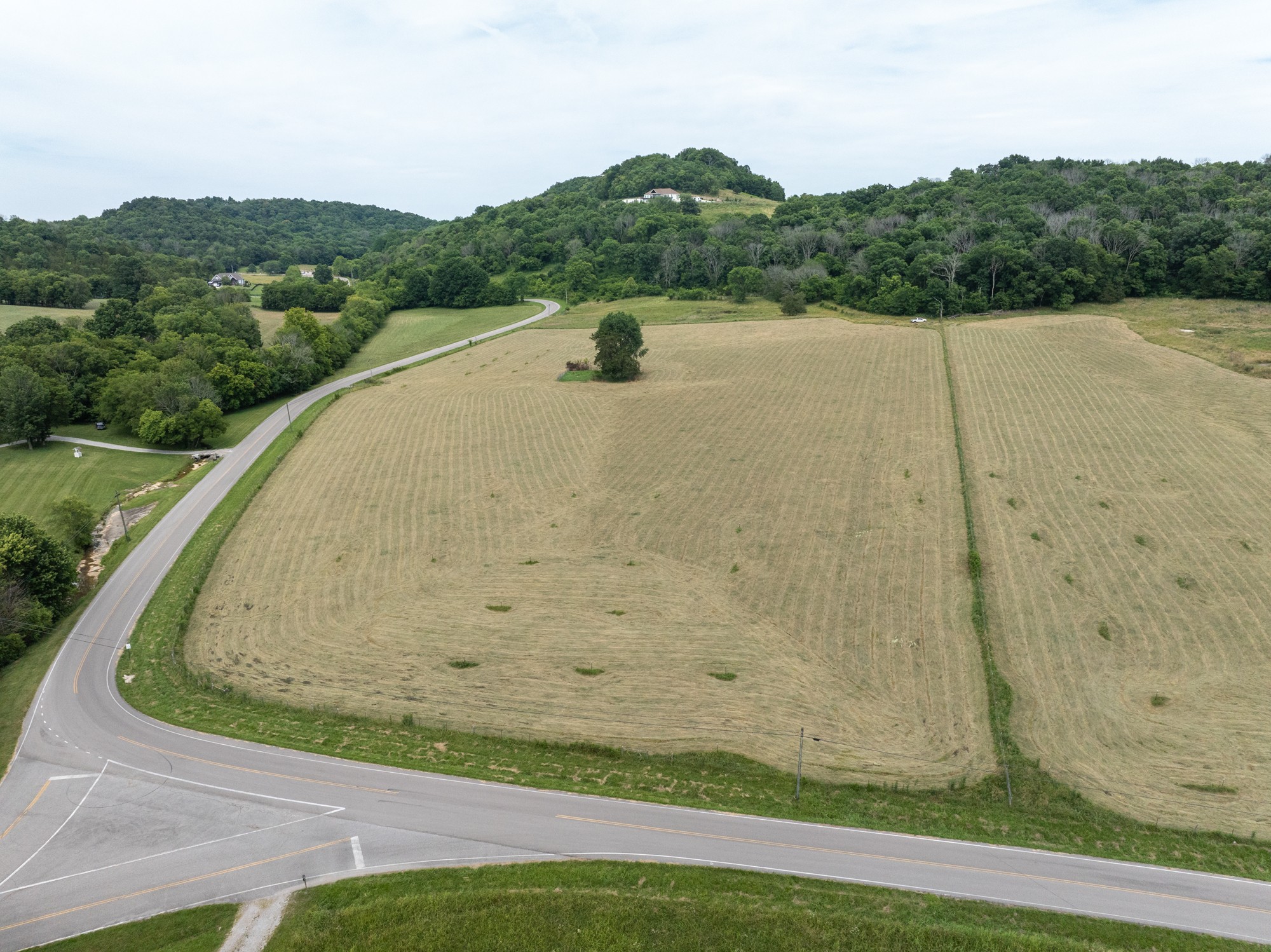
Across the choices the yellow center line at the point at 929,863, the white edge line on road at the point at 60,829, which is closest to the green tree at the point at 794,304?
the yellow center line at the point at 929,863

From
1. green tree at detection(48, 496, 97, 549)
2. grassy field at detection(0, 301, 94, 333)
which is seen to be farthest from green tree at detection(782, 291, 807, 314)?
grassy field at detection(0, 301, 94, 333)

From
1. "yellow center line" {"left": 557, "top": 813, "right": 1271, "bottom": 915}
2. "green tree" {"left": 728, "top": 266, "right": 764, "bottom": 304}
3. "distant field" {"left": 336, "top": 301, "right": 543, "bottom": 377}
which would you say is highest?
"green tree" {"left": 728, "top": 266, "right": 764, "bottom": 304}

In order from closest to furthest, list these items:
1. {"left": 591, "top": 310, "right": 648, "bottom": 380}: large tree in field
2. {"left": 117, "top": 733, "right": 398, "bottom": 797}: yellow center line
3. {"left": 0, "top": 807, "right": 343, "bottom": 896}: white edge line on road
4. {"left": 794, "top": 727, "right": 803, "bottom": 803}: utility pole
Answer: {"left": 0, "top": 807, "right": 343, "bottom": 896}: white edge line on road < {"left": 794, "top": 727, "right": 803, "bottom": 803}: utility pole < {"left": 117, "top": 733, "right": 398, "bottom": 797}: yellow center line < {"left": 591, "top": 310, "right": 648, "bottom": 380}: large tree in field

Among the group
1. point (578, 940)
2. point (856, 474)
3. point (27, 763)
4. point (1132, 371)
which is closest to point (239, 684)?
point (27, 763)

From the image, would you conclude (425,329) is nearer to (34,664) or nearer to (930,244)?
(930,244)

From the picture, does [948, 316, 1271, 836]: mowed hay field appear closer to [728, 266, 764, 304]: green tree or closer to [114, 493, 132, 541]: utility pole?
[728, 266, 764, 304]: green tree

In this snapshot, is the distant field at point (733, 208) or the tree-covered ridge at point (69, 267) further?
the distant field at point (733, 208)

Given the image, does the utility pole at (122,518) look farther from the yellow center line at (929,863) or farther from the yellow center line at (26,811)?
the yellow center line at (929,863)

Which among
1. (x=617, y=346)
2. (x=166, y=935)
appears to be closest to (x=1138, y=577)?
(x=166, y=935)
